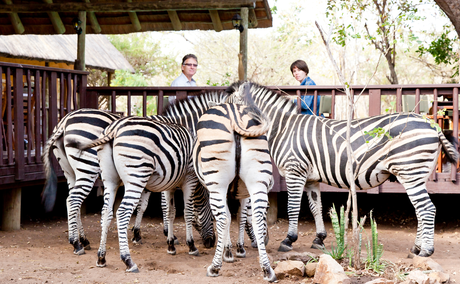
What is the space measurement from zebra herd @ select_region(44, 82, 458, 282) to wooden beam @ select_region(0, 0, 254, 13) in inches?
118

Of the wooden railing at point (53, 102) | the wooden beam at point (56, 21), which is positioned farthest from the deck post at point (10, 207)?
the wooden beam at point (56, 21)

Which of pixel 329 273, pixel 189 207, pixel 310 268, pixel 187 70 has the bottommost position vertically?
pixel 310 268

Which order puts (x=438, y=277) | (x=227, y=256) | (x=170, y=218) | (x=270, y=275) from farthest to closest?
(x=170, y=218) < (x=227, y=256) < (x=270, y=275) < (x=438, y=277)

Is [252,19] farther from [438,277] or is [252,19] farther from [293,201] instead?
[438,277]

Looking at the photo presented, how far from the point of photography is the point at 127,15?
943 centimetres

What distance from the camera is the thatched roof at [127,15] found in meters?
8.32

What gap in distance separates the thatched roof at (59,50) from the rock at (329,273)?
11744 mm

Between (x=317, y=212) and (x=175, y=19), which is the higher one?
(x=175, y=19)

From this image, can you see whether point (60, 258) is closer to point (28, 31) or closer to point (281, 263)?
point (281, 263)

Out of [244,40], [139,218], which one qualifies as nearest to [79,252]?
[139,218]

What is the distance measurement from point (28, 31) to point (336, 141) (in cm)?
759

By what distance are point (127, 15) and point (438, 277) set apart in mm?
7671

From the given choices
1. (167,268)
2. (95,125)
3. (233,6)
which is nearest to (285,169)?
(167,268)

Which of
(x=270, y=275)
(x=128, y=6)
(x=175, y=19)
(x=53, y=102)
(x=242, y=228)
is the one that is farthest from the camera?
(x=175, y=19)
